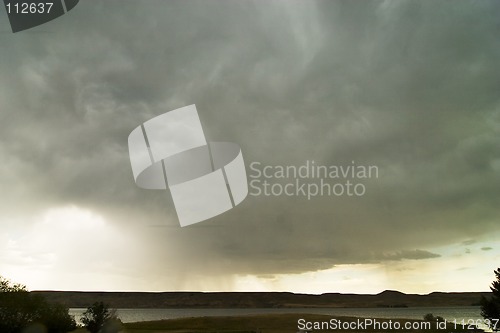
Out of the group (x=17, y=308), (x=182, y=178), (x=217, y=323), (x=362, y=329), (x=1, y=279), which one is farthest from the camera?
(x=217, y=323)

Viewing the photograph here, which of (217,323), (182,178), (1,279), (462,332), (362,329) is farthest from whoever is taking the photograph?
(217,323)

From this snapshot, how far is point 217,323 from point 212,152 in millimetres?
46237

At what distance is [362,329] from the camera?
243ft

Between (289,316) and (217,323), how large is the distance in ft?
50.2

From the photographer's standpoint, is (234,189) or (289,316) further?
(289,316)

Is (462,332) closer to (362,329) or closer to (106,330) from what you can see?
(362,329)

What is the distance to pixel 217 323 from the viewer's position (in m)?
90.4

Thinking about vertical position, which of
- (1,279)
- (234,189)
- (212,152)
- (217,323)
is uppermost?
(212,152)

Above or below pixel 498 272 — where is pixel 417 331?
below

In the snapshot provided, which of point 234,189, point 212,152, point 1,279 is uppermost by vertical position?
point 212,152

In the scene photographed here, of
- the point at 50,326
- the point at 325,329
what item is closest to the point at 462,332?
the point at 325,329

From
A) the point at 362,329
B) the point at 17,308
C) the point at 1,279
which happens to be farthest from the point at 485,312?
the point at 1,279

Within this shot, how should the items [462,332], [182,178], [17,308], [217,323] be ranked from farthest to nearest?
[217,323]
[462,332]
[17,308]
[182,178]

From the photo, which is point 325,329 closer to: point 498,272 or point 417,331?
point 417,331
